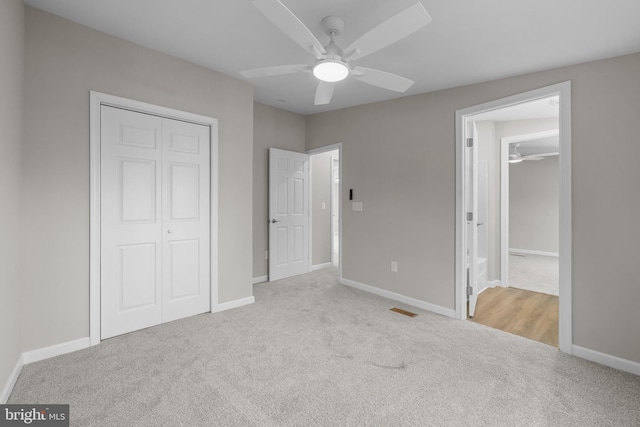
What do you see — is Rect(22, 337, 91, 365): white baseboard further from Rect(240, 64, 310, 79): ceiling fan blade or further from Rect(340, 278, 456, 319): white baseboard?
Rect(340, 278, 456, 319): white baseboard

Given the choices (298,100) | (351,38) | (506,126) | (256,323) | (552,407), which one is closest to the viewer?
(552,407)

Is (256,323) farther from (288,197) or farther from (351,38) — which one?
(351,38)

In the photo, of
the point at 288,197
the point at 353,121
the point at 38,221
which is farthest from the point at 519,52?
the point at 38,221

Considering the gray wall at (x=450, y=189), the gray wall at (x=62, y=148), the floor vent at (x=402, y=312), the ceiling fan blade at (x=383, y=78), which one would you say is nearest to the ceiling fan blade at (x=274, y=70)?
the ceiling fan blade at (x=383, y=78)

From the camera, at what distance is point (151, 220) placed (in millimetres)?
Result: 2869

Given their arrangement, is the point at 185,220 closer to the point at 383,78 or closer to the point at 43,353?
the point at 43,353

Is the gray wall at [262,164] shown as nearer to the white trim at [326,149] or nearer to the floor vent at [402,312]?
the white trim at [326,149]

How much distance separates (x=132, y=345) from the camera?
8.32ft

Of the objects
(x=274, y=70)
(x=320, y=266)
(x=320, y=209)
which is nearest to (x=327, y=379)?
(x=274, y=70)

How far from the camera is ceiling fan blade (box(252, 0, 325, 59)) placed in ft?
4.90

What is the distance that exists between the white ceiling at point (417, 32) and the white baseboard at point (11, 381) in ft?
8.11

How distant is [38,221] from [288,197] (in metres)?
2.98

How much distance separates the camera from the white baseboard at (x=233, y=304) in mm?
3318

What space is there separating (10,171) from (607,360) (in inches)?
171
